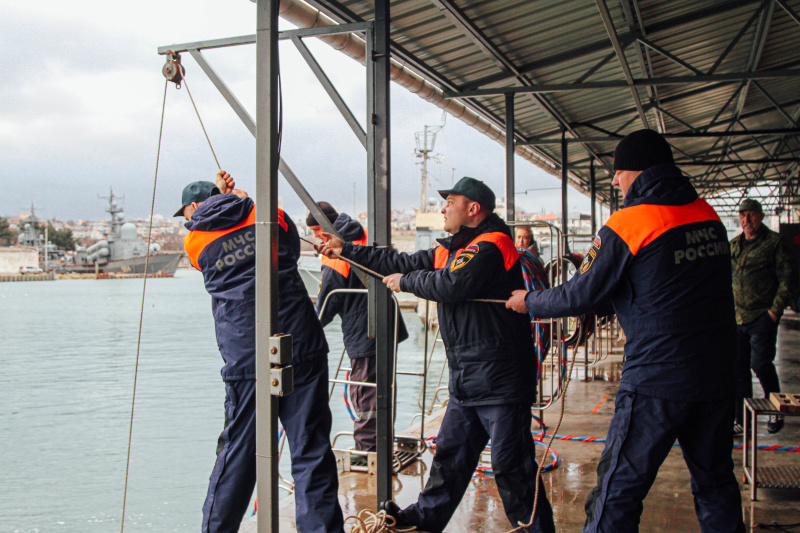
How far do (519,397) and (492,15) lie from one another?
4.15m

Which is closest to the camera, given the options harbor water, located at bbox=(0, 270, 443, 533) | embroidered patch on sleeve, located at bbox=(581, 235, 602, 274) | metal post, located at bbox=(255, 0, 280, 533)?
metal post, located at bbox=(255, 0, 280, 533)

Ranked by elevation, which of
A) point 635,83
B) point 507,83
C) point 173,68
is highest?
point 507,83

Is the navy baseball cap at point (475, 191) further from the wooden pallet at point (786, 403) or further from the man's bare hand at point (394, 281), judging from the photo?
the wooden pallet at point (786, 403)

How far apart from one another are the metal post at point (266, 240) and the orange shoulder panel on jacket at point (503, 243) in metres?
1.18

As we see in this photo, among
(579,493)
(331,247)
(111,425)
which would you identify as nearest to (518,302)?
(331,247)

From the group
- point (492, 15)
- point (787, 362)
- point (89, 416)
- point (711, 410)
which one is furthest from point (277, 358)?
point (89, 416)

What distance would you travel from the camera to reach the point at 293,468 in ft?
10.5

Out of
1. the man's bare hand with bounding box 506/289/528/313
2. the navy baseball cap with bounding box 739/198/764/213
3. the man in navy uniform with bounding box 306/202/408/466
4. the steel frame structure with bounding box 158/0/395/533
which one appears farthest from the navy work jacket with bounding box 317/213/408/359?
the navy baseball cap with bounding box 739/198/764/213

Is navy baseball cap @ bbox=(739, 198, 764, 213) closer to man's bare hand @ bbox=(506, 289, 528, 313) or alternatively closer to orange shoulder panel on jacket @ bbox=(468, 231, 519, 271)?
orange shoulder panel on jacket @ bbox=(468, 231, 519, 271)

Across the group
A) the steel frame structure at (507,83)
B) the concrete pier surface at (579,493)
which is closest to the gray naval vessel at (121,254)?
the steel frame structure at (507,83)

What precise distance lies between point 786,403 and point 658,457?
1.95m

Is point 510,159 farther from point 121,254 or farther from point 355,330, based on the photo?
point 121,254

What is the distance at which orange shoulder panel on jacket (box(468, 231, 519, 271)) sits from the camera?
3.28 m

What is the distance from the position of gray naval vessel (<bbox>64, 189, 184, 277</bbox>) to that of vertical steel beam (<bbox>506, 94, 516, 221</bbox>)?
106m
